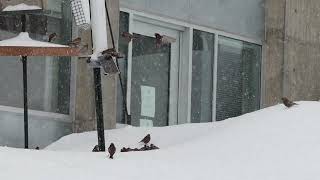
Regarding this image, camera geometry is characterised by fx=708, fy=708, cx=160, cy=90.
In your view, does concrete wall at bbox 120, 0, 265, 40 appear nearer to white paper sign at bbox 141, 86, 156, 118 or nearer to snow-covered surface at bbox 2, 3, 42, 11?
white paper sign at bbox 141, 86, 156, 118

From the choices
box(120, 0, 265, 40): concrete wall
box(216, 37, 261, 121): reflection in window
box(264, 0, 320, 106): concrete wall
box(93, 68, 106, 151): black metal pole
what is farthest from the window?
box(93, 68, 106, 151): black metal pole

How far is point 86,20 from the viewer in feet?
14.8

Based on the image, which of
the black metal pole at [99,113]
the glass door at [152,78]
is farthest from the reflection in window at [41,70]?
the black metal pole at [99,113]

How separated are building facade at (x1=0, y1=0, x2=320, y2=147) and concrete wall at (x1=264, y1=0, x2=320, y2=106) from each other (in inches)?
0.6

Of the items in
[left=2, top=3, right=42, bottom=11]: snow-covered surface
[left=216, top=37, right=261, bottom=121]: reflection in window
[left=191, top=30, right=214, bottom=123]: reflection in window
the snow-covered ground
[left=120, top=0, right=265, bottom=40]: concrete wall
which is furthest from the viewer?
[left=216, top=37, right=261, bottom=121]: reflection in window

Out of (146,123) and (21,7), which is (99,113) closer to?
(21,7)

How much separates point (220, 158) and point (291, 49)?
329 inches

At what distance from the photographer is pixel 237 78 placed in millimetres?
11125

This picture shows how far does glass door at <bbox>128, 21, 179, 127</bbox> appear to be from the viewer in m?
9.28

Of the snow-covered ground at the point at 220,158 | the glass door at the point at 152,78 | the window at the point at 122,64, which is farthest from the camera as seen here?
the glass door at the point at 152,78

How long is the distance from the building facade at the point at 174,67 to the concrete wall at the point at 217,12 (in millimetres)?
15

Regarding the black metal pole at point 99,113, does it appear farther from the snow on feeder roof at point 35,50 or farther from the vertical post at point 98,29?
the snow on feeder roof at point 35,50

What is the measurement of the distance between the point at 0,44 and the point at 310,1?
8.69m

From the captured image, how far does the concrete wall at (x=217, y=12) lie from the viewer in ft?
31.6
